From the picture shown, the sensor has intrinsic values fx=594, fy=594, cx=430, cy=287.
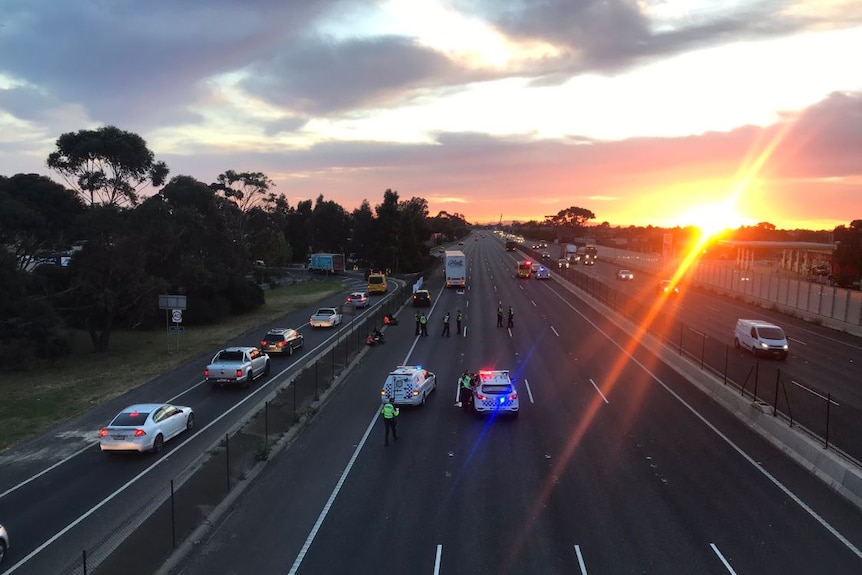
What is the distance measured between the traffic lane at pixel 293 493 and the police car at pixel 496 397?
2.49 metres

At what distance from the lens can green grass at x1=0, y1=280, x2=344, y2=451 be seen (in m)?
22.7

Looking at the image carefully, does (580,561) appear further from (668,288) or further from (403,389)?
(668,288)

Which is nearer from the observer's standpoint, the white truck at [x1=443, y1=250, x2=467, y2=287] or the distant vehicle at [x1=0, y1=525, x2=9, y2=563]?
the distant vehicle at [x1=0, y1=525, x2=9, y2=563]

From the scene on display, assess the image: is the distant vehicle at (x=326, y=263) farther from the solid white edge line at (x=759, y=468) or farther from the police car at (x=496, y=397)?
the police car at (x=496, y=397)

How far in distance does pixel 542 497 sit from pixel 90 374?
1026 inches

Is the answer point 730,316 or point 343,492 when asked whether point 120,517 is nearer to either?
point 343,492

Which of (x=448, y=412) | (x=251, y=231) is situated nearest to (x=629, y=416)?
(x=448, y=412)

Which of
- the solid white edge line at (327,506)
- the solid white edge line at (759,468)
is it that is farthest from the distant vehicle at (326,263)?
the solid white edge line at (327,506)

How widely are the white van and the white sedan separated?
27503 millimetres

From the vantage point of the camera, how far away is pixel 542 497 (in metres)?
14.6

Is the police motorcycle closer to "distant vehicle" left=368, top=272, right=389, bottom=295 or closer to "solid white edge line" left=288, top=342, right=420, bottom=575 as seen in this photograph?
"solid white edge line" left=288, top=342, right=420, bottom=575

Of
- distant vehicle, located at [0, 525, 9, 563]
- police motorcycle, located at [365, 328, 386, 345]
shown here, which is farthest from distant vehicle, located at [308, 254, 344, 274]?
distant vehicle, located at [0, 525, 9, 563]

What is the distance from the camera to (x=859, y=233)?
80.6 metres

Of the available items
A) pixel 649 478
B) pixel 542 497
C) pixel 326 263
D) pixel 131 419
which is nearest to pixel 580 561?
pixel 542 497
